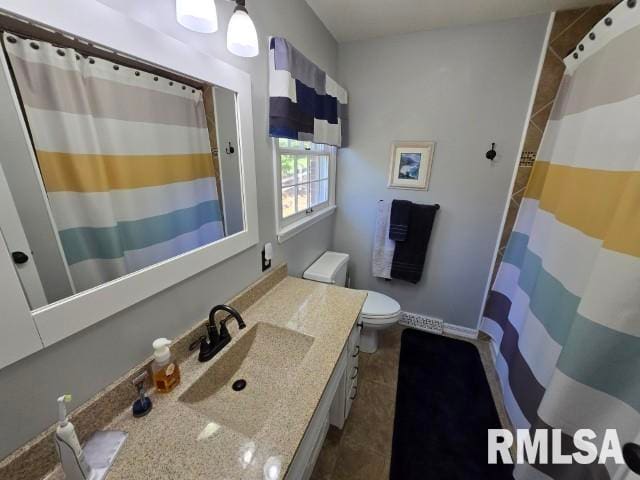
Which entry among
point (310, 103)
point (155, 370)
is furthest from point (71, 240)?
point (310, 103)

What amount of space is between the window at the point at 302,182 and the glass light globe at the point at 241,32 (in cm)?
50

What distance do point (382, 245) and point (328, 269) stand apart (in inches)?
25.7

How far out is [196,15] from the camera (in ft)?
2.20

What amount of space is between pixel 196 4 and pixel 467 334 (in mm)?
2718

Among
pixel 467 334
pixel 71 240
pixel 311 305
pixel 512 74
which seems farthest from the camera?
pixel 467 334

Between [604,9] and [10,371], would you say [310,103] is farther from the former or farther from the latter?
[604,9]

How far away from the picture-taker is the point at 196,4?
0.66m

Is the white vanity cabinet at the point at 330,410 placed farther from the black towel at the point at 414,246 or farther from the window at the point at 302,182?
the black towel at the point at 414,246

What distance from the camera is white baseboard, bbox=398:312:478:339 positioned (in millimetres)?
2205

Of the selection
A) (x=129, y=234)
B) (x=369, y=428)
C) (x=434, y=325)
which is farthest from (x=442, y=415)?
(x=129, y=234)

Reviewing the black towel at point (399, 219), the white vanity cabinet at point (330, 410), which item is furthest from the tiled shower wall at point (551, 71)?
the white vanity cabinet at point (330, 410)

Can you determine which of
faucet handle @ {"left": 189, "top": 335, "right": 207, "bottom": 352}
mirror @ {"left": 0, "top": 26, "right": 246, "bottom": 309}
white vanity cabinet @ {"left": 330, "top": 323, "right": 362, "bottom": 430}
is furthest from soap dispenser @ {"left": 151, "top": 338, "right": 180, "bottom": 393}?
white vanity cabinet @ {"left": 330, "top": 323, "right": 362, "bottom": 430}

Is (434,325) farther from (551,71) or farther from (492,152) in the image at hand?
(551,71)

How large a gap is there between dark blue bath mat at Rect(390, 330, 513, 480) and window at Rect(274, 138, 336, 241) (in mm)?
1354
